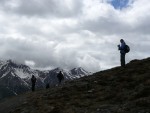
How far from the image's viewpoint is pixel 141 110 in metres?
23.7

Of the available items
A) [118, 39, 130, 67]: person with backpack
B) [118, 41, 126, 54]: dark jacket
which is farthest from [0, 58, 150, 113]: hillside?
[118, 41, 126, 54]: dark jacket

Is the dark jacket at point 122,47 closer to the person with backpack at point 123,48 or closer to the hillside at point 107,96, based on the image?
the person with backpack at point 123,48

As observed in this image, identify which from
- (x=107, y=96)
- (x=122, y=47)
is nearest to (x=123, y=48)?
(x=122, y=47)

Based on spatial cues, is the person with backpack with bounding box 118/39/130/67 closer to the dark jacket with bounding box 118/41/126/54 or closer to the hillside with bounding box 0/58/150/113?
the dark jacket with bounding box 118/41/126/54

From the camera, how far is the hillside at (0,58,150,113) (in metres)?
26.1

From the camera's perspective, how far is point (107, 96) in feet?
98.0

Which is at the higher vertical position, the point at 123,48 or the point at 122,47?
the point at 122,47

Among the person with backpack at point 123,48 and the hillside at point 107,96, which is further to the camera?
the person with backpack at point 123,48

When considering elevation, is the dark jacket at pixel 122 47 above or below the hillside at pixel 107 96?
above

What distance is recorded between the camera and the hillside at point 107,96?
26.1 meters

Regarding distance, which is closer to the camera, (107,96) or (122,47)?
(107,96)

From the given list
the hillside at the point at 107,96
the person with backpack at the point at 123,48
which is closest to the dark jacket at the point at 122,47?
the person with backpack at the point at 123,48

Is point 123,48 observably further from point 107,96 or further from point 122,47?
point 107,96

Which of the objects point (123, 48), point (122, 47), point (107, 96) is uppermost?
point (122, 47)
